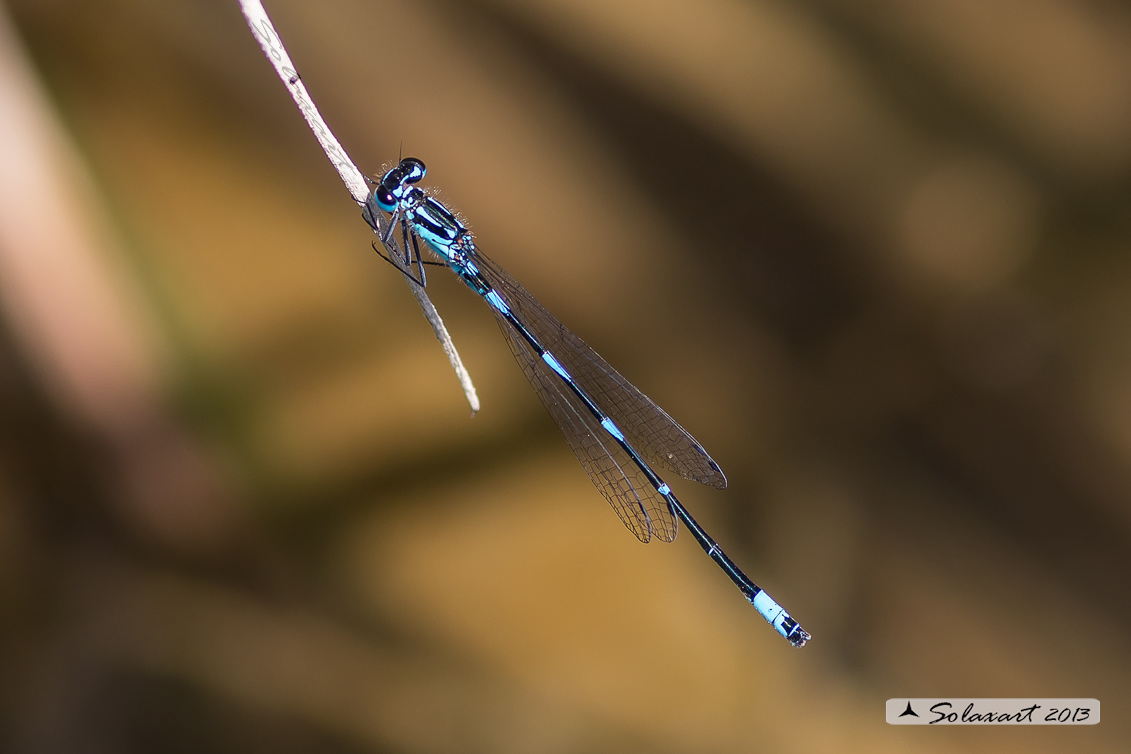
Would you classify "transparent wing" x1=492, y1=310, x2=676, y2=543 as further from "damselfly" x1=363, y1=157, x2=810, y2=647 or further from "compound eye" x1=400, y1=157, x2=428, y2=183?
"compound eye" x1=400, y1=157, x2=428, y2=183

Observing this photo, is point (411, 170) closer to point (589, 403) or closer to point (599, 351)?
point (589, 403)

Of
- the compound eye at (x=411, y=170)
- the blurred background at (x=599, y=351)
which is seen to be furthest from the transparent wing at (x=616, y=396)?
the blurred background at (x=599, y=351)

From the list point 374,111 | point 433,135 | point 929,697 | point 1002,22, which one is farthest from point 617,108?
point 929,697

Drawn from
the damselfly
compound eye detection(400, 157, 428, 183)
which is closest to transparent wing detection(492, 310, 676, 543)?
the damselfly

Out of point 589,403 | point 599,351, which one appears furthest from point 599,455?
point 599,351

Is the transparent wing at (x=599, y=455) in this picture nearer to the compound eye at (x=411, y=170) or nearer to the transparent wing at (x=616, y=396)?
the transparent wing at (x=616, y=396)

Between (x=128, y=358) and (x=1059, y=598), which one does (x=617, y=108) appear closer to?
(x=128, y=358)
